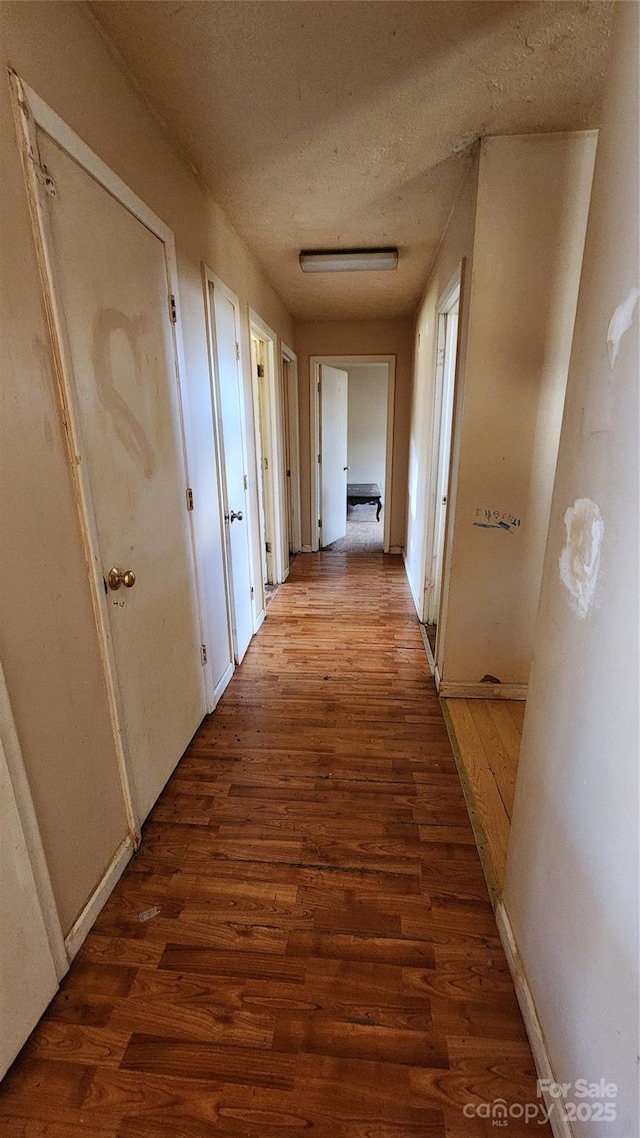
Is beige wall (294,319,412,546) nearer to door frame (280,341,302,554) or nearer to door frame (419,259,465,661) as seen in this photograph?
door frame (280,341,302,554)

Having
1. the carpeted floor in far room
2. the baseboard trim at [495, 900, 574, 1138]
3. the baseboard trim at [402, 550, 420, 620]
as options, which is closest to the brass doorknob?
the baseboard trim at [495, 900, 574, 1138]

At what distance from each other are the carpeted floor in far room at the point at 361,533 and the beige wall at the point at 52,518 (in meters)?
4.11

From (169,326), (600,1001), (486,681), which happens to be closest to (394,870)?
(600,1001)

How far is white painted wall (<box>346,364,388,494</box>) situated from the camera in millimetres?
7367

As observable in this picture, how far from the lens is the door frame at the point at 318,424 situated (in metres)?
4.77

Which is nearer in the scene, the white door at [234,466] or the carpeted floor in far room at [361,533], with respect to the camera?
the white door at [234,466]

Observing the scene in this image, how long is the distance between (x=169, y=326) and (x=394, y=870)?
82.1 inches

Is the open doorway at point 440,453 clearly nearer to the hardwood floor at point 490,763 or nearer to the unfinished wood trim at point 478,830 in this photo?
the hardwood floor at point 490,763

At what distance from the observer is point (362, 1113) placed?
98cm

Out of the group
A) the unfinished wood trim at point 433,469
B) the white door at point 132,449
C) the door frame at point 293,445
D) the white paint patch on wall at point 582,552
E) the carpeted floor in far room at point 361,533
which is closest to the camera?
the white paint patch on wall at point 582,552

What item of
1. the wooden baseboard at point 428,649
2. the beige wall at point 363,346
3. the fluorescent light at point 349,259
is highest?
the fluorescent light at point 349,259

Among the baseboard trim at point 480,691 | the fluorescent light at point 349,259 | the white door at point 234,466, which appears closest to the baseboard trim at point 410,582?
the baseboard trim at point 480,691

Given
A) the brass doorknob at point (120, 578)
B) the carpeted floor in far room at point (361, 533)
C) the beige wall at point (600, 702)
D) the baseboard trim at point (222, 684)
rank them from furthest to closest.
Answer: the carpeted floor in far room at point (361, 533) → the baseboard trim at point (222, 684) → the brass doorknob at point (120, 578) → the beige wall at point (600, 702)

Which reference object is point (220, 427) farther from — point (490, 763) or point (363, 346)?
point (363, 346)
